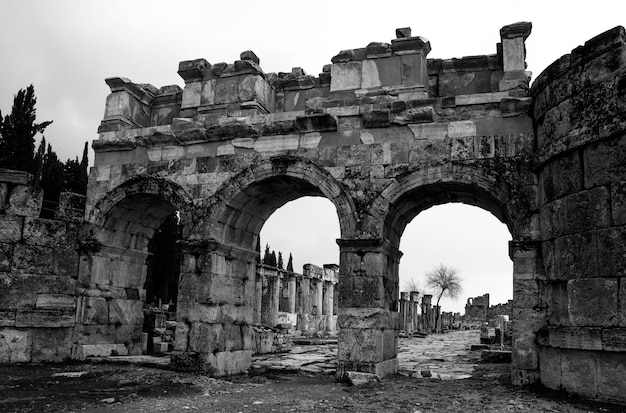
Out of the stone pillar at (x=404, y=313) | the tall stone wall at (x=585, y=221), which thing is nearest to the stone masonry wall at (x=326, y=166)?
the tall stone wall at (x=585, y=221)

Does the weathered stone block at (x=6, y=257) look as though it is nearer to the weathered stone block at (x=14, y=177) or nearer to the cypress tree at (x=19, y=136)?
the weathered stone block at (x=14, y=177)

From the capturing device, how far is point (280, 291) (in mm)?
25656

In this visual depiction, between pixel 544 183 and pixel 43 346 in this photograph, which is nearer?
pixel 544 183

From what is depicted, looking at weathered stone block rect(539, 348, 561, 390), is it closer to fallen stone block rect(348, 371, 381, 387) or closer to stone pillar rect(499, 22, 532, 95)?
fallen stone block rect(348, 371, 381, 387)

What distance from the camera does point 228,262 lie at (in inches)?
392

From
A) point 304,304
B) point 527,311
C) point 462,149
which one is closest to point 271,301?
point 304,304

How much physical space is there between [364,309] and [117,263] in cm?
512

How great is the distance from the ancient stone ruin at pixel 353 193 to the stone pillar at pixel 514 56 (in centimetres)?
3

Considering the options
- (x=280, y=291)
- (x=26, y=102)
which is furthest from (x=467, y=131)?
(x=26, y=102)

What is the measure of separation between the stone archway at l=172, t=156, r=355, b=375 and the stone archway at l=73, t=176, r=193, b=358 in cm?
63

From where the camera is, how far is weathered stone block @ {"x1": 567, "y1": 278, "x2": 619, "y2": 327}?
256 inches

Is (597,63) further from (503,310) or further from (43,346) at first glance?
(503,310)

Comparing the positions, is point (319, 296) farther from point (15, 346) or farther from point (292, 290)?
point (15, 346)

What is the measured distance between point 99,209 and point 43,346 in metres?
2.52
